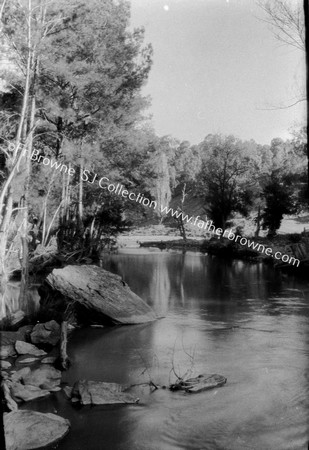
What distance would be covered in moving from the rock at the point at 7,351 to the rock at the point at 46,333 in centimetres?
53

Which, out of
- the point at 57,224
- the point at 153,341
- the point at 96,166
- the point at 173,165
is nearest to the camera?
the point at 153,341

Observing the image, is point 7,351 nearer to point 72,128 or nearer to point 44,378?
point 44,378

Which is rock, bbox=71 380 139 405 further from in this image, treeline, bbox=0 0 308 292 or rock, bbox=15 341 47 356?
treeline, bbox=0 0 308 292

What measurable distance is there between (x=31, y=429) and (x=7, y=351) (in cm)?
364

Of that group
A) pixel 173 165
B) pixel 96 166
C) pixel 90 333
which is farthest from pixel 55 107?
pixel 173 165

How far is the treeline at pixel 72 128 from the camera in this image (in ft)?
37.4

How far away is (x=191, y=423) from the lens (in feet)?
19.4

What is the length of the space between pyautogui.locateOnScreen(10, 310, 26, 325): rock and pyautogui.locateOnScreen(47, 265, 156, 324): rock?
110 cm

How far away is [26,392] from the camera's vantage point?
6.77m

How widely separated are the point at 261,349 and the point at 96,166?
14182mm

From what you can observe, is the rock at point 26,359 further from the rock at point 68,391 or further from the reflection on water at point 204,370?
the rock at point 68,391

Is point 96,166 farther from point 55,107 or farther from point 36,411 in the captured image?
point 36,411

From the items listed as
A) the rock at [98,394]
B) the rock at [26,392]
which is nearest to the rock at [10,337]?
the rock at [26,392]

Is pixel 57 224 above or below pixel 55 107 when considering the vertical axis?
below
